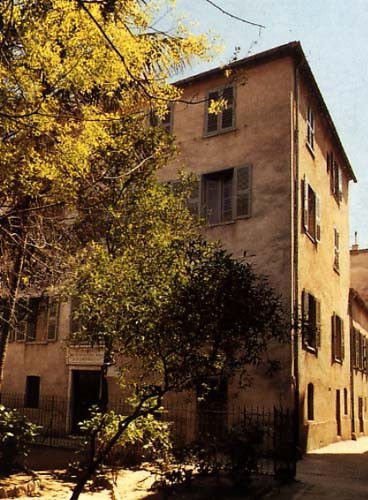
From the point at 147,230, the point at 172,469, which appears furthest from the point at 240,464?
the point at 147,230

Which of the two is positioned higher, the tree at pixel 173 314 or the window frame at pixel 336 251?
the window frame at pixel 336 251

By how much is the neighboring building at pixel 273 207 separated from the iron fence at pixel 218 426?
47 centimetres

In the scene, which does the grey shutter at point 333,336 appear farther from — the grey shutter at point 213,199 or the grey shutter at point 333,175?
the grey shutter at point 213,199

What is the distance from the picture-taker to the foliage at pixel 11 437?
10.0 m

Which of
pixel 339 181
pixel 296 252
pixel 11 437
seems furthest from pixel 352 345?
pixel 11 437

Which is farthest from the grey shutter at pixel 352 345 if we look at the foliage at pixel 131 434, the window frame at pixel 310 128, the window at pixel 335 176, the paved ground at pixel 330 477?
the foliage at pixel 131 434

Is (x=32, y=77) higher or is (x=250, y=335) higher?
(x=32, y=77)

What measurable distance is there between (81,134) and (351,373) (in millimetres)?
17941

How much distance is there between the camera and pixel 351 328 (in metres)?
23.7

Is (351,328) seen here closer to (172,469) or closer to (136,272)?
(172,469)

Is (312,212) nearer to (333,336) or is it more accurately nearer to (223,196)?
(223,196)

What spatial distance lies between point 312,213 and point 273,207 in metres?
2.55

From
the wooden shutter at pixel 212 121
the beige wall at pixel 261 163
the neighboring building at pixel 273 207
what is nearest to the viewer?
the beige wall at pixel 261 163

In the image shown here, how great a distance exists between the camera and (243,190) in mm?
16734
